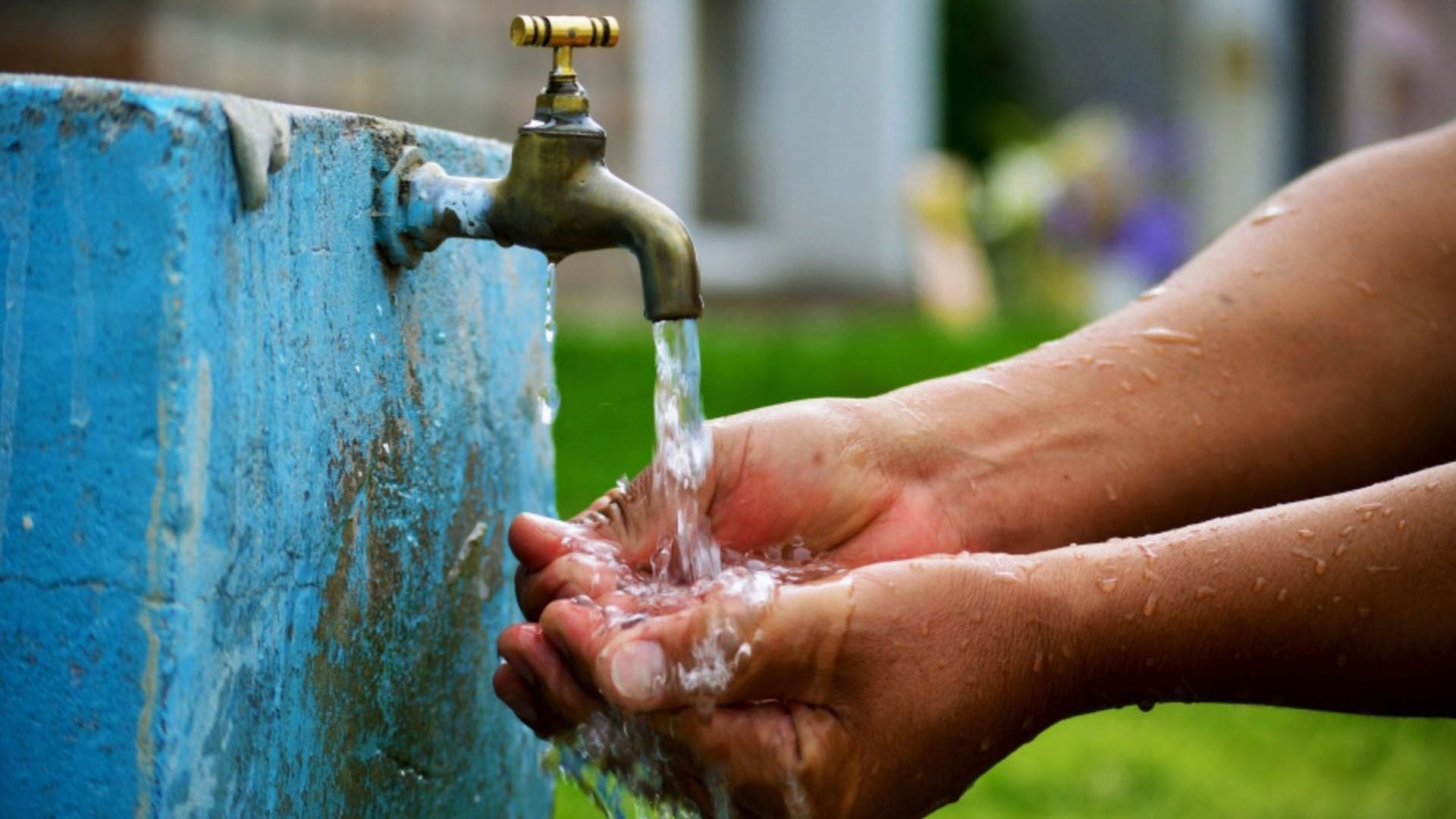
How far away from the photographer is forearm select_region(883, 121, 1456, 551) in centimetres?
164

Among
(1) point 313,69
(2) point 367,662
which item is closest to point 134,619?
(2) point 367,662

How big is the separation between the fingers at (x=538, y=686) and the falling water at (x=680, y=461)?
0.52 feet

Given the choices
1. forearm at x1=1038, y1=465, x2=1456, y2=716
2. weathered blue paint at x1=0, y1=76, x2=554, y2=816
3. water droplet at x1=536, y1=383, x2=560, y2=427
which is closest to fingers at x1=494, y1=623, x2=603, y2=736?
weathered blue paint at x1=0, y1=76, x2=554, y2=816

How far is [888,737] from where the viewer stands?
3.93 ft

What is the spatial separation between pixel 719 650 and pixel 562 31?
495 mm

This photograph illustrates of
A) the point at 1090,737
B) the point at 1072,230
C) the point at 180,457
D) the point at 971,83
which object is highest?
the point at 971,83

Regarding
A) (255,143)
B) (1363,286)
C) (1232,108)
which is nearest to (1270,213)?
(1363,286)

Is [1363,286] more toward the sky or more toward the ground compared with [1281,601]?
more toward the sky

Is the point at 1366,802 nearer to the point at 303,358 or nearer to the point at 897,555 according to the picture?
the point at 897,555

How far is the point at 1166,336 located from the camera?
1.71m

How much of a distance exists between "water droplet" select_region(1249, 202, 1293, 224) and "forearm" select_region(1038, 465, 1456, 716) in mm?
607

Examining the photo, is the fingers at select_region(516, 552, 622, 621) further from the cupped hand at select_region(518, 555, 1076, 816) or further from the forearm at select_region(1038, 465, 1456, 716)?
the forearm at select_region(1038, 465, 1456, 716)

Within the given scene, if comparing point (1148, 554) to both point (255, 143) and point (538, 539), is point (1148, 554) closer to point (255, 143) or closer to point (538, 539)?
point (538, 539)

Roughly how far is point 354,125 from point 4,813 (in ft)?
1.83
